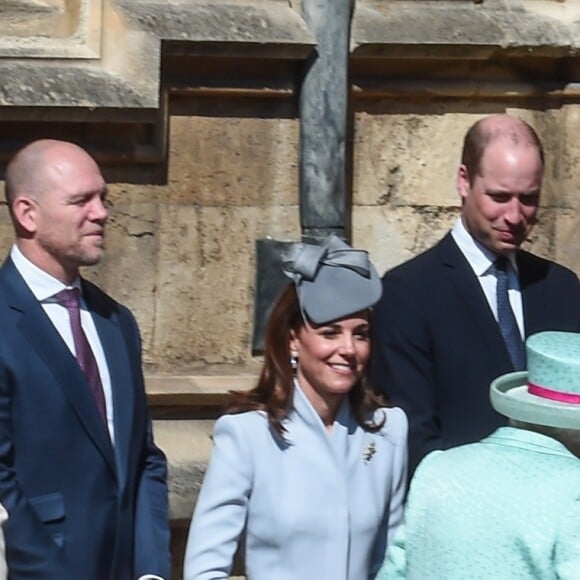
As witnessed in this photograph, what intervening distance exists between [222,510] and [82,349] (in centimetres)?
61

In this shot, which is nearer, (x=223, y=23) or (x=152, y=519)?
(x=152, y=519)

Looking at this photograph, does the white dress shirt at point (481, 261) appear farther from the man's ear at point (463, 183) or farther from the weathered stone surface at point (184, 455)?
the weathered stone surface at point (184, 455)

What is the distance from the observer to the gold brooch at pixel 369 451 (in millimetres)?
3529

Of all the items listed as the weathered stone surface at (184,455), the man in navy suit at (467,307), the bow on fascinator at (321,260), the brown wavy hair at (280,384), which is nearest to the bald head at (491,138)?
the man in navy suit at (467,307)

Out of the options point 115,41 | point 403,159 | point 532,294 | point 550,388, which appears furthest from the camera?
point 403,159

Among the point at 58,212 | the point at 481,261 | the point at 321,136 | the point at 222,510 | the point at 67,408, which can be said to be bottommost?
the point at 222,510

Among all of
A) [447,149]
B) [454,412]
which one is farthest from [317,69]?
[454,412]

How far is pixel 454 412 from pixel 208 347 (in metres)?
1.32

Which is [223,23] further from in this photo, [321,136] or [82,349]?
[82,349]

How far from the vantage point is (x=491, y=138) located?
4.02m

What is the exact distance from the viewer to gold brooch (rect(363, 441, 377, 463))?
3529mm

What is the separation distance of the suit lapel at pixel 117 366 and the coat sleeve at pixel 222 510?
1.35ft

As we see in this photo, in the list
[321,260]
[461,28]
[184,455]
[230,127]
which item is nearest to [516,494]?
[321,260]

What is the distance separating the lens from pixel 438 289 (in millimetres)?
4012
